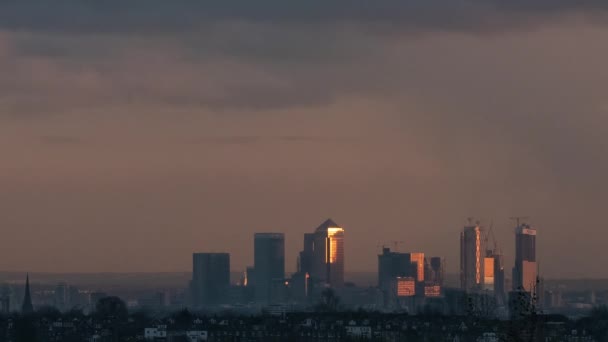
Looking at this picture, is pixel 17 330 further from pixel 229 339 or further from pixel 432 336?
pixel 432 336

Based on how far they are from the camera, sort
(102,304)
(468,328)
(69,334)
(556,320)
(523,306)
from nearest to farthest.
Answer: (523,306), (468,328), (69,334), (556,320), (102,304)

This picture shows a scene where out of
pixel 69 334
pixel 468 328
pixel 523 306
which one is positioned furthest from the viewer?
pixel 69 334

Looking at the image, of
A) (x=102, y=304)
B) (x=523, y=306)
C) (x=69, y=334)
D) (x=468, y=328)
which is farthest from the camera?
(x=102, y=304)

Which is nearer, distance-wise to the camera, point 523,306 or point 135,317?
point 523,306

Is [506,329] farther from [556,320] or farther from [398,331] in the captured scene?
[556,320]

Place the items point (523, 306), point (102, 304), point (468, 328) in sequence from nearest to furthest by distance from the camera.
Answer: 1. point (523, 306)
2. point (468, 328)
3. point (102, 304)

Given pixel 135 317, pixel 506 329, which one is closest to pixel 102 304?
pixel 135 317

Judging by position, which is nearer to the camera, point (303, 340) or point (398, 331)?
point (303, 340)

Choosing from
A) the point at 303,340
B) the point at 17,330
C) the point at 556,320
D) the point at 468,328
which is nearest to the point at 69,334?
the point at 17,330

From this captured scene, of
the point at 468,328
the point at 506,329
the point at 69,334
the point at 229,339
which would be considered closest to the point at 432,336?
the point at 468,328
